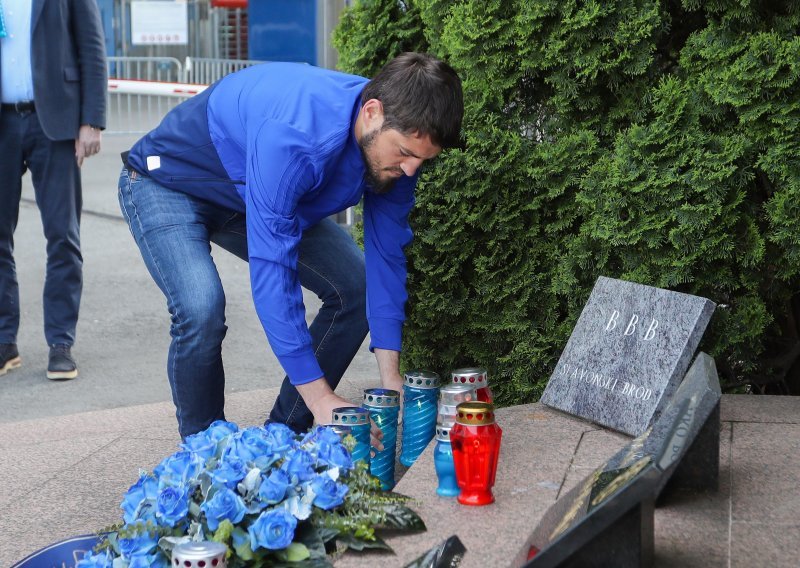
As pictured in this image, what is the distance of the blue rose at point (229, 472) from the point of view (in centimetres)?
233

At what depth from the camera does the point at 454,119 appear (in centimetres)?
297

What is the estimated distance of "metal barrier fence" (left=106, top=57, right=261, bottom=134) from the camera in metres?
13.1

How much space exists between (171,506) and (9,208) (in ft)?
10.9

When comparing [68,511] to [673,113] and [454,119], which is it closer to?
[454,119]

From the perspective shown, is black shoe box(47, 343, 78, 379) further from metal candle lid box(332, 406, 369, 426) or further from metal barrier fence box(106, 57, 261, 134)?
metal barrier fence box(106, 57, 261, 134)

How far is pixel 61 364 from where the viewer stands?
5.19 meters

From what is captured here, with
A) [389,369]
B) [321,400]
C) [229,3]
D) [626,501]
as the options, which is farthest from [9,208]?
[229,3]

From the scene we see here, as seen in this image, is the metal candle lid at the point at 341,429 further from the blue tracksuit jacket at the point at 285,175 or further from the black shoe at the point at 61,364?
the black shoe at the point at 61,364

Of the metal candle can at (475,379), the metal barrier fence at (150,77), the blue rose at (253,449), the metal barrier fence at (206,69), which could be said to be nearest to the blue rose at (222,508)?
the blue rose at (253,449)

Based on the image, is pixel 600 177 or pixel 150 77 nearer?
pixel 600 177

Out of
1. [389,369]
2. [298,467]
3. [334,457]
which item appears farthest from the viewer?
[389,369]

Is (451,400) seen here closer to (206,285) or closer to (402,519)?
(402,519)

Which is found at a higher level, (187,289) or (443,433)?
(187,289)

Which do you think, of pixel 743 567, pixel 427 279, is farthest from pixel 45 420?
pixel 743 567
